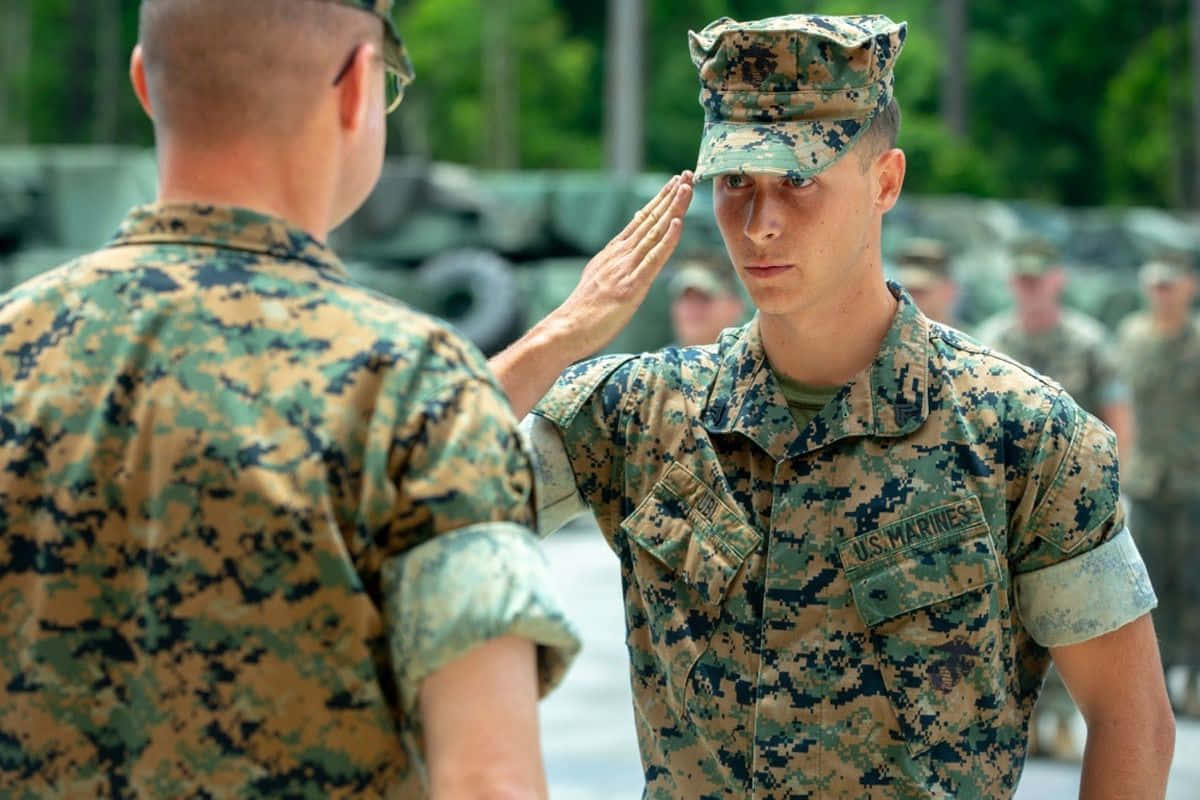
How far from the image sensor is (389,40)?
205cm

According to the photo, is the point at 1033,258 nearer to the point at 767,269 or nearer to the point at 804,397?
the point at 804,397

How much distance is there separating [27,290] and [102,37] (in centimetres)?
3753

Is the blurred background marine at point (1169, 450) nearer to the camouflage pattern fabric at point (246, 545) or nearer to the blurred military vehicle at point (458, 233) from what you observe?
the blurred military vehicle at point (458, 233)

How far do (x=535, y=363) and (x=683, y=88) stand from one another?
122ft

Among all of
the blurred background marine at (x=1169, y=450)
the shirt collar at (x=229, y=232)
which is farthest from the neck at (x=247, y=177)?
the blurred background marine at (x=1169, y=450)

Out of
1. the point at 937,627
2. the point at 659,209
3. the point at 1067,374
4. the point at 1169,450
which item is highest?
the point at 659,209

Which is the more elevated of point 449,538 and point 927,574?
point 449,538

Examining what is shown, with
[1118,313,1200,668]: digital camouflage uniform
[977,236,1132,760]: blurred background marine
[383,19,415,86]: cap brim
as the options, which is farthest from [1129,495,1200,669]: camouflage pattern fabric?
[383,19,415,86]: cap brim

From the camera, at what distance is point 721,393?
2.88 m

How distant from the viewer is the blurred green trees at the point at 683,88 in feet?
116

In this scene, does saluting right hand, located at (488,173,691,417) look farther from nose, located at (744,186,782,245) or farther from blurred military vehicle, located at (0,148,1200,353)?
blurred military vehicle, located at (0,148,1200,353)

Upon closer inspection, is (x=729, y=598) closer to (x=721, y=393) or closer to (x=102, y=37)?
(x=721, y=393)

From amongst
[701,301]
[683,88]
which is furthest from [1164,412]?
[683,88]

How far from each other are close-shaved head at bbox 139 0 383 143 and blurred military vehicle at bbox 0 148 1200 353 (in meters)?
13.0
